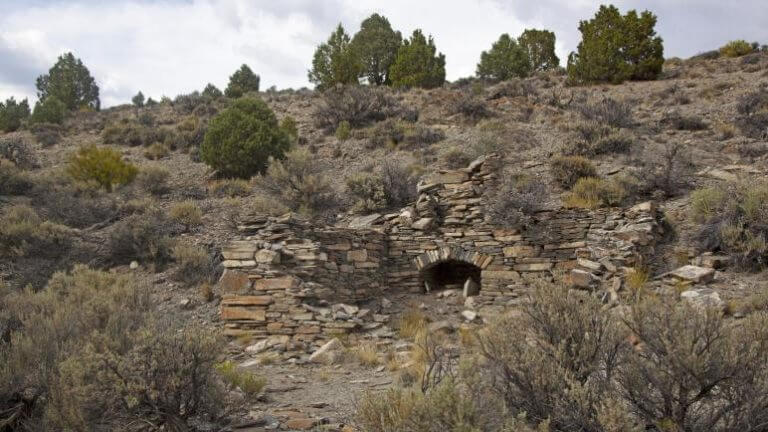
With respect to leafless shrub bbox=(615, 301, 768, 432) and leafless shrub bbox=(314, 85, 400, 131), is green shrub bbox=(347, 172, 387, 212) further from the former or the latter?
leafless shrub bbox=(615, 301, 768, 432)

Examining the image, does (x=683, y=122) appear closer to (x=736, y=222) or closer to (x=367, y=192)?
(x=736, y=222)

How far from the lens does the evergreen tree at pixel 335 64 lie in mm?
25453

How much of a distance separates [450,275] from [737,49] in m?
22.2

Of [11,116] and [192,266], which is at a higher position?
[11,116]

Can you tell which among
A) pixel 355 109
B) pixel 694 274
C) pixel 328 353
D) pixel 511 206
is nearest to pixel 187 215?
pixel 328 353

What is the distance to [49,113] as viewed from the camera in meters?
23.9

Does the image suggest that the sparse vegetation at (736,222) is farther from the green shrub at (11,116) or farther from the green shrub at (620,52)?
the green shrub at (11,116)

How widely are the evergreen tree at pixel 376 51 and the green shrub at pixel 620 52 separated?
364 inches

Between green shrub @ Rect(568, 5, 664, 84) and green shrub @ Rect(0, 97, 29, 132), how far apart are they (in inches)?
950

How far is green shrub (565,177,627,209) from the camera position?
34.4ft

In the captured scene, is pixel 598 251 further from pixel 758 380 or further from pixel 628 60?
pixel 628 60

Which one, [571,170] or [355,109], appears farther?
[355,109]

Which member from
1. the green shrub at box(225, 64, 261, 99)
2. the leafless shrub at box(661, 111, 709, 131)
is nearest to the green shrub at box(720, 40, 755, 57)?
the leafless shrub at box(661, 111, 709, 131)

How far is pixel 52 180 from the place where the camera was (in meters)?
15.5
